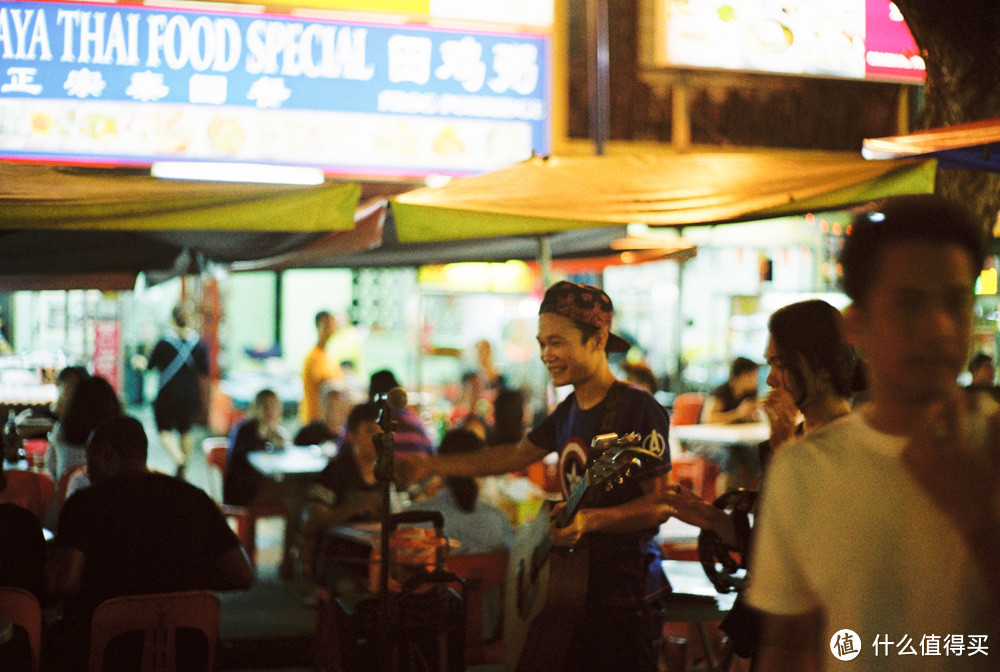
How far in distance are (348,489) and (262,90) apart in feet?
11.5

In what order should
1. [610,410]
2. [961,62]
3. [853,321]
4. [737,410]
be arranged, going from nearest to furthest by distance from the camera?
1. [853,321]
2. [610,410]
3. [961,62]
4. [737,410]

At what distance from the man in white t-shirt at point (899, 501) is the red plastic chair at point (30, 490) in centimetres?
496

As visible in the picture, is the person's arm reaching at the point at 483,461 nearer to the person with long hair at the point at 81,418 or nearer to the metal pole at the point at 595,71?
the person with long hair at the point at 81,418

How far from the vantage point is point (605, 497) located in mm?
3084

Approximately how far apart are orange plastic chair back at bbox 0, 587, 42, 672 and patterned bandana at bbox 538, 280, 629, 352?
2189 mm

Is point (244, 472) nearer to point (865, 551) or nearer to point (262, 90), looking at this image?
point (262, 90)

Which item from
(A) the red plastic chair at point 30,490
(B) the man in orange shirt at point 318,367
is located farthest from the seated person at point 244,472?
(B) the man in orange shirt at point 318,367

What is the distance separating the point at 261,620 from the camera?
6246 millimetres

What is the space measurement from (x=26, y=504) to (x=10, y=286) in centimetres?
266

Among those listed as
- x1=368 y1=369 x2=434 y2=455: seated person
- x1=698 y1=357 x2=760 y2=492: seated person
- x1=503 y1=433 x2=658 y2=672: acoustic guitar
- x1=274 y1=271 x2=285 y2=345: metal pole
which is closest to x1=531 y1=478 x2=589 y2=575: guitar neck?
x1=503 y1=433 x2=658 y2=672: acoustic guitar

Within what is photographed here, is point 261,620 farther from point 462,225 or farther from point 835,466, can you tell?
point 835,466

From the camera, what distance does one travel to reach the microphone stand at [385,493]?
128 inches

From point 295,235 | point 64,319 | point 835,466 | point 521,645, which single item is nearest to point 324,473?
point 295,235

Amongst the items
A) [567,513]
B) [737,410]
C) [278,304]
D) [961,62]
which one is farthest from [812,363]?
[278,304]
